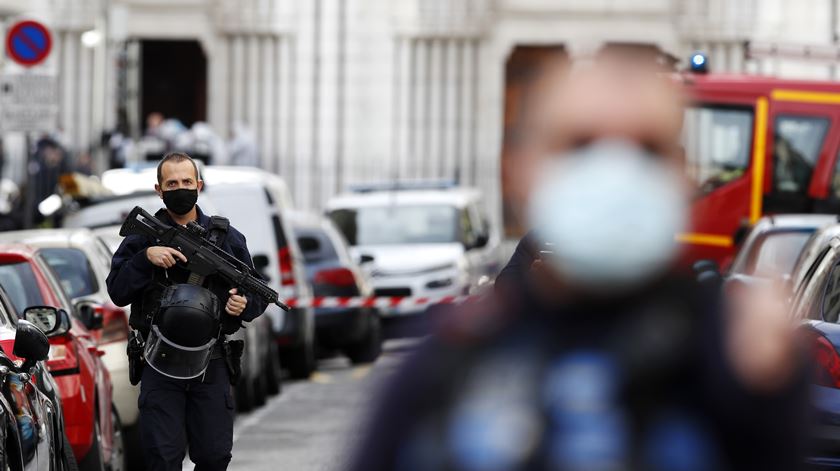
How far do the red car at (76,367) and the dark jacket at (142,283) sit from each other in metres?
1.51

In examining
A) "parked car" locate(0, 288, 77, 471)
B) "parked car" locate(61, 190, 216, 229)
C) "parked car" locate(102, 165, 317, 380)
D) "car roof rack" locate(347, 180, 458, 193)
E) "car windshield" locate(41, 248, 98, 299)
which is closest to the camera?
"parked car" locate(0, 288, 77, 471)

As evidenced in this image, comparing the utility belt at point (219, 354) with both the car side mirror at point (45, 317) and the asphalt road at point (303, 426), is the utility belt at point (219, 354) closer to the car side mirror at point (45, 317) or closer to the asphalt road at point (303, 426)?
the car side mirror at point (45, 317)

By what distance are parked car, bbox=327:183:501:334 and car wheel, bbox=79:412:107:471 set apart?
12.6 m

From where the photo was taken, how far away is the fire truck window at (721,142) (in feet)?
77.1

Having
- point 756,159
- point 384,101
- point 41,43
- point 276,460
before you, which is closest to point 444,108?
point 384,101

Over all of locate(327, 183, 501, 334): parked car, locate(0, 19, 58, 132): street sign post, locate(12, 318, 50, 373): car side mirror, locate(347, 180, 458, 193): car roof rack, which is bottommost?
locate(327, 183, 501, 334): parked car

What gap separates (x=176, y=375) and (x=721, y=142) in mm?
15789

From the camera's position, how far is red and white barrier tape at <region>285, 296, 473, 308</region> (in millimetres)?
19453

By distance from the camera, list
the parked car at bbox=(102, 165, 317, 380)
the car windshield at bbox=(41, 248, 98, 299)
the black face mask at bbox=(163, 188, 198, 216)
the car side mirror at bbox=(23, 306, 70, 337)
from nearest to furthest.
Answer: the black face mask at bbox=(163, 188, 198, 216) → the car side mirror at bbox=(23, 306, 70, 337) → the car windshield at bbox=(41, 248, 98, 299) → the parked car at bbox=(102, 165, 317, 380)

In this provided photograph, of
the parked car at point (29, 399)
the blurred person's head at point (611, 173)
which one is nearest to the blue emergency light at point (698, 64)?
the parked car at point (29, 399)

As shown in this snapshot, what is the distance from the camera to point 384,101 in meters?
35.9

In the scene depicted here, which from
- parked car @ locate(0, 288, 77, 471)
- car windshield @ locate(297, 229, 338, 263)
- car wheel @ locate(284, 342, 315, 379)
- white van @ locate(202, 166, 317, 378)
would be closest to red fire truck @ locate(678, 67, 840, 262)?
car windshield @ locate(297, 229, 338, 263)

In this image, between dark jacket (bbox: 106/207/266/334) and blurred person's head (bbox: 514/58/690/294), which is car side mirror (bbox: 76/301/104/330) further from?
blurred person's head (bbox: 514/58/690/294)

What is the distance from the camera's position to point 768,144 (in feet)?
78.3
